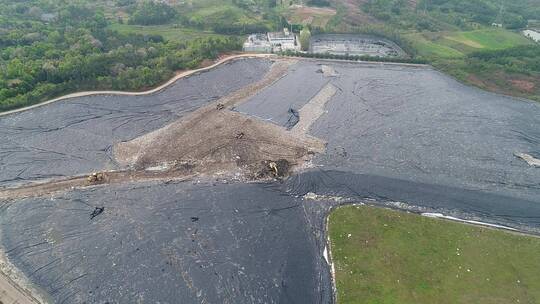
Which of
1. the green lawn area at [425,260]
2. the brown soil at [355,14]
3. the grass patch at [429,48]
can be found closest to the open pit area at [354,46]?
the grass patch at [429,48]

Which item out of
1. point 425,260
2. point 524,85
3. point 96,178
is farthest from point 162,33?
point 425,260

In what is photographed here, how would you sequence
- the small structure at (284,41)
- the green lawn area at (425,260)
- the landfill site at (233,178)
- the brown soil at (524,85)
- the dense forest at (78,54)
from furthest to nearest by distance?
the small structure at (284,41) < the brown soil at (524,85) < the dense forest at (78,54) < the landfill site at (233,178) < the green lawn area at (425,260)

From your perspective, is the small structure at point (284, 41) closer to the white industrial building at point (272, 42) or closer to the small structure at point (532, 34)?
the white industrial building at point (272, 42)

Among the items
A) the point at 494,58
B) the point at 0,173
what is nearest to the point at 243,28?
the point at 494,58

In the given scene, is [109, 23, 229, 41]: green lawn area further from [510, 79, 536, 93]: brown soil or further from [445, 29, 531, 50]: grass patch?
[510, 79, 536, 93]: brown soil

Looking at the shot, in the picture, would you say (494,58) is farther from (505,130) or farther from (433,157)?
(433,157)

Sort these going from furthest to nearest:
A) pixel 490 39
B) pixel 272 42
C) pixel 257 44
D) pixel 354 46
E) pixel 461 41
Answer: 1. pixel 490 39
2. pixel 461 41
3. pixel 272 42
4. pixel 354 46
5. pixel 257 44

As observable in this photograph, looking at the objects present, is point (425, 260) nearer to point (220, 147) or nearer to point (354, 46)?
point (220, 147)
